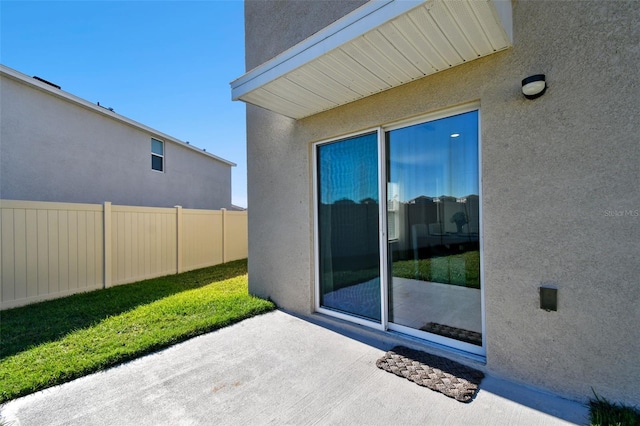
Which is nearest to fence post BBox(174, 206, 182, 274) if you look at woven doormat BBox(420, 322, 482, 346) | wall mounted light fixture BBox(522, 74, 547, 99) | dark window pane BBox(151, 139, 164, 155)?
dark window pane BBox(151, 139, 164, 155)

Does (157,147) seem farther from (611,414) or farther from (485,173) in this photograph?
(611,414)

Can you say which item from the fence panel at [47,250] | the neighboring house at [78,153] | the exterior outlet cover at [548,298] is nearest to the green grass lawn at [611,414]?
the exterior outlet cover at [548,298]

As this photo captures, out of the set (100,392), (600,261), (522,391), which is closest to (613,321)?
(600,261)

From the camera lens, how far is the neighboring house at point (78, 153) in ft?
29.2

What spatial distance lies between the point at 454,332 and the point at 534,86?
9.71ft

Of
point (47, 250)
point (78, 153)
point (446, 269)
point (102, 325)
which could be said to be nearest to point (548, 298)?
point (446, 269)

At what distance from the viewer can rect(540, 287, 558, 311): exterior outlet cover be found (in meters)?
2.77

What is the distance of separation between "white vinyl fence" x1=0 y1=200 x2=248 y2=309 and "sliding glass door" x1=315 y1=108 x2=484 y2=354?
250 inches

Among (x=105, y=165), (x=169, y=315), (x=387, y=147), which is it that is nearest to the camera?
(x=387, y=147)

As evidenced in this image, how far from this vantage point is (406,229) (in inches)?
161

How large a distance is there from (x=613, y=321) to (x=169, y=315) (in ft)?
19.8

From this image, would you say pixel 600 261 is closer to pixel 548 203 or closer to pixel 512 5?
pixel 548 203

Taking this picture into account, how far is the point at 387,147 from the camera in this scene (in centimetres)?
421

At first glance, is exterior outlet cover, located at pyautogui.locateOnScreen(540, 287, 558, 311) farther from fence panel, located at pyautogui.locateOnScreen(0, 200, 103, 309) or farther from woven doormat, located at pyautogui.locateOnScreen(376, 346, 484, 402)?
fence panel, located at pyautogui.locateOnScreen(0, 200, 103, 309)
